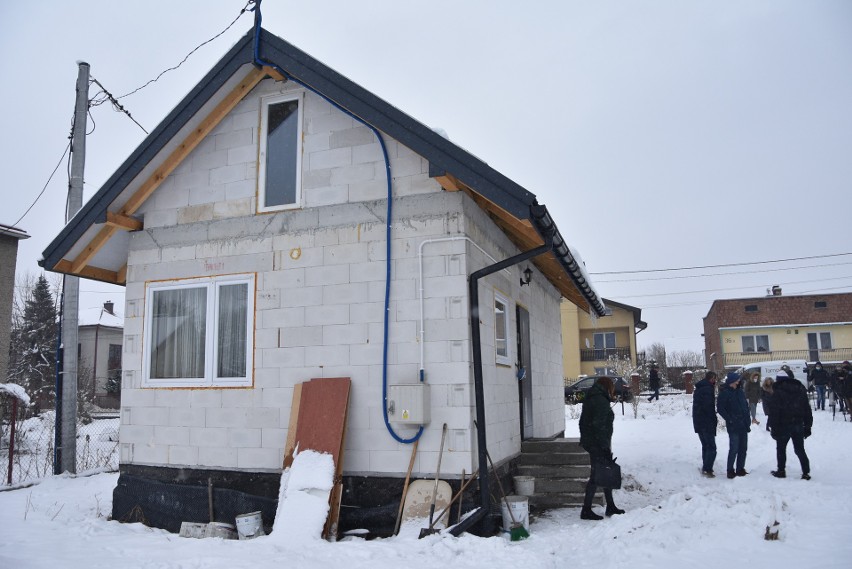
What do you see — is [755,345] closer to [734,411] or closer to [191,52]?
[734,411]

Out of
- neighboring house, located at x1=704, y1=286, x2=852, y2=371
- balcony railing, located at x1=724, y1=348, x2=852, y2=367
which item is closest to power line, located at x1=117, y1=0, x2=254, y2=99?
neighboring house, located at x1=704, y1=286, x2=852, y2=371

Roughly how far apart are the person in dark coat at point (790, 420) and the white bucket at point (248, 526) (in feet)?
25.9

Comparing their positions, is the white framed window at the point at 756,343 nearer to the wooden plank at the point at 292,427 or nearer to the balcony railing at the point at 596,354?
the balcony railing at the point at 596,354

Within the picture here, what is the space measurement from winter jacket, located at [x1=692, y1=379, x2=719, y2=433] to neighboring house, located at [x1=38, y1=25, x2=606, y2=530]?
3.60 metres

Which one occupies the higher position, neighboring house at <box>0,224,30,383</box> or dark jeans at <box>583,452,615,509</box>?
neighboring house at <box>0,224,30,383</box>

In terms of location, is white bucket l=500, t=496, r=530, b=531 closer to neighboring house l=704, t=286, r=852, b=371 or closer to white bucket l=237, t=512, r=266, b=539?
white bucket l=237, t=512, r=266, b=539

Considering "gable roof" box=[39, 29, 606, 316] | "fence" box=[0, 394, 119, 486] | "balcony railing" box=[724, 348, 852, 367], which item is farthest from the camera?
"balcony railing" box=[724, 348, 852, 367]

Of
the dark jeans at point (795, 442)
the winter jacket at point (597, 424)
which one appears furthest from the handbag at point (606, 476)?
the dark jeans at point (795, 442)

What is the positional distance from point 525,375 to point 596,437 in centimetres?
277

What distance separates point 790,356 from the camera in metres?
39.4

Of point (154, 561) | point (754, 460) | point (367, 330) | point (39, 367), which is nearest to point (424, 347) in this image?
point (367, 330)

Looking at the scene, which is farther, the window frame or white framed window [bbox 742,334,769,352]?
white framed window [bbox 742,334,769,352]

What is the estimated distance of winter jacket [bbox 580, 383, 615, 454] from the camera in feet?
25.5

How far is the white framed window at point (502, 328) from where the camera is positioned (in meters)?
8.39
